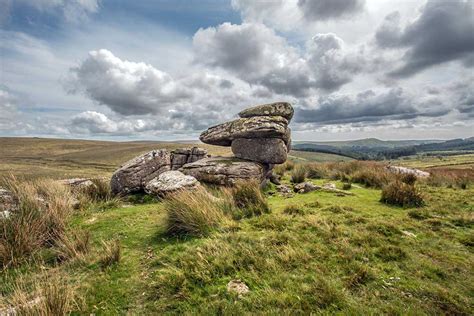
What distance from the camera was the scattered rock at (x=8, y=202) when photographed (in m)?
7.53

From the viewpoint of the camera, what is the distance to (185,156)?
1809cm

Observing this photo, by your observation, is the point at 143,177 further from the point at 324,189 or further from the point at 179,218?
the point at 324,189

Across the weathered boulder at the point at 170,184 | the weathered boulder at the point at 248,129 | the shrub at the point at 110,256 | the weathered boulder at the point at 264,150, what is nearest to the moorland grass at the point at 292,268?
the shrub at the point at 110,256

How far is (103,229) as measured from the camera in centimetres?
876

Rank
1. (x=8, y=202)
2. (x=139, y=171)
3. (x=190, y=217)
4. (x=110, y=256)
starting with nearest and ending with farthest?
(x=110, y=256) < (x=190, y=217) < (x=8, y=202) < (x=139, y=171)

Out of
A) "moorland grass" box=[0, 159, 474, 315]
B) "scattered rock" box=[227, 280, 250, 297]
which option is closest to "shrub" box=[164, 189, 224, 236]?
"moorland grass" box=[0, 159, 474, 315]

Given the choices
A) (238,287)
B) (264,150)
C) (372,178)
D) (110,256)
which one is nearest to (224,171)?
(264,150)

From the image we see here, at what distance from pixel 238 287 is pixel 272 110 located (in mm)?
13781

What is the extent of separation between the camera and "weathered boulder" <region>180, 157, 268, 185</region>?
46.5 ft

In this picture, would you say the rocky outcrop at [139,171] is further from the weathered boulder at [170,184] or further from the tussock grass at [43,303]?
the tussock grass at [43,303]

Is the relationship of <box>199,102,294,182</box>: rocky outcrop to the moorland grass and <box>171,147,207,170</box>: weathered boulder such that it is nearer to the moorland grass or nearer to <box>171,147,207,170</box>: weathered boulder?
<box>171,147,207,170</box>: weathered boulder

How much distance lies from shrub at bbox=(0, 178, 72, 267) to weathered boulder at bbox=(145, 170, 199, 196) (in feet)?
14.1

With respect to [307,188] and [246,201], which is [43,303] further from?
[307,188]

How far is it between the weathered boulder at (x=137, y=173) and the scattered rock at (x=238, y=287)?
11030 mm
